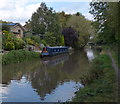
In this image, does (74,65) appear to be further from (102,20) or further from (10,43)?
(102,20)

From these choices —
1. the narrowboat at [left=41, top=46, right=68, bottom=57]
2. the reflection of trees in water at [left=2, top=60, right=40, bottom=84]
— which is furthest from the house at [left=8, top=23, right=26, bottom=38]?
the reflection of trees in water at [left=2, top=60, right=40, bottom=84]

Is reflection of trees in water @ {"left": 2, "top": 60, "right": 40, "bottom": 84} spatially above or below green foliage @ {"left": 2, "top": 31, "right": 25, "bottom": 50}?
below

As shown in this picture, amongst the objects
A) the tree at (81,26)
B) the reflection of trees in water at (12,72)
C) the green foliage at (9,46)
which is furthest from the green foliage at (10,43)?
the tree at (81,26)

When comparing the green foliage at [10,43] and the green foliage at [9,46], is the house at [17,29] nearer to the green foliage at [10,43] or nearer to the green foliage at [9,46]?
the green foliage at [10,43]

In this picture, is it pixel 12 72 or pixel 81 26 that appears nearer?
pixel 12 72

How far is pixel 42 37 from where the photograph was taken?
43.3 m

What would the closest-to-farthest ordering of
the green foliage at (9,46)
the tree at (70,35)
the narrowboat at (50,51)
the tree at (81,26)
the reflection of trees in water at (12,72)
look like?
the reflection of trees in water at (12,72) < the green foliage at (9,46) < the narrowboat at (50,51) < the tree at (70,35) < the tree at (81,26)

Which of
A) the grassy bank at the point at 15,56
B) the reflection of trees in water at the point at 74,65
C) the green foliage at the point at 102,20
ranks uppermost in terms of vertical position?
the green foliage at the point at 102,20

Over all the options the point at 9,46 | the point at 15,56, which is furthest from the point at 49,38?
the point at 15,56

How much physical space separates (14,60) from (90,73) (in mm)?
11994

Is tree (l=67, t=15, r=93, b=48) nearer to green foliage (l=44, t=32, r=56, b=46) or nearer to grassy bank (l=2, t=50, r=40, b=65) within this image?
green foliage (l=44, t=32, r=56, b=46)

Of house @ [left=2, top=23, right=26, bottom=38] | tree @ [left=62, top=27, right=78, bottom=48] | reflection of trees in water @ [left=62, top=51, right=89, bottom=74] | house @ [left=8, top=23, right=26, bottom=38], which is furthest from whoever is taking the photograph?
tree @ [left=62, top=27, right=78, bottom=48]

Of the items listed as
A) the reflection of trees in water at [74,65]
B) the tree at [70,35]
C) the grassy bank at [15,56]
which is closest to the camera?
the reflection of trees in water at [74,65]

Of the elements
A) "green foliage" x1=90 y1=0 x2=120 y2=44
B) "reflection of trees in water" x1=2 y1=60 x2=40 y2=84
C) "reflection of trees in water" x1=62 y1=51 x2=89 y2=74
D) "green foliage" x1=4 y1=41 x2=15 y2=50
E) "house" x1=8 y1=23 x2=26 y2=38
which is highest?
"house" x1=8 y1=23 x2=26 y2=38
